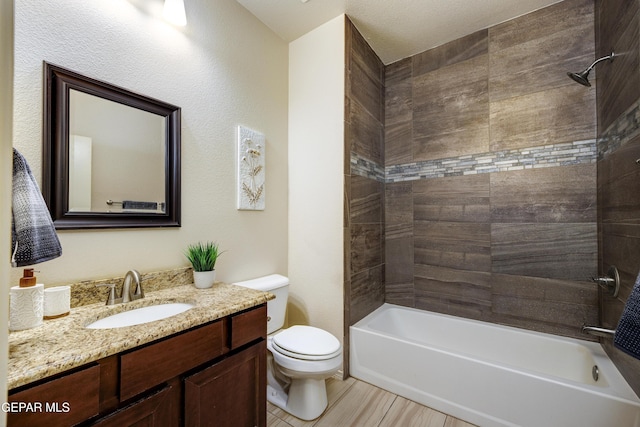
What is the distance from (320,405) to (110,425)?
113cm

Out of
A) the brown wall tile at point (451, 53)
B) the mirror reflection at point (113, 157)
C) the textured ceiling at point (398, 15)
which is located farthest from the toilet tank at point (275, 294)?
the brown wall tile at point (451, 53)

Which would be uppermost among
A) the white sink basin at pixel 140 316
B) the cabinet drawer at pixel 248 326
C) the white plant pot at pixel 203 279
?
the white plant pot at pixel 203 279

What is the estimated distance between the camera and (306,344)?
157 centimetres

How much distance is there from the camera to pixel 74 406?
0.73 meters

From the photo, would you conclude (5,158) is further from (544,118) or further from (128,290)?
(544,118)

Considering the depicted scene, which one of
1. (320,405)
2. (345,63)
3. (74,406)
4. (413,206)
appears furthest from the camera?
(413,206)

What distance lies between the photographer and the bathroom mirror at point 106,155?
111 cm

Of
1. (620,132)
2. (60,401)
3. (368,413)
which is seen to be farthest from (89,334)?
(620,132)

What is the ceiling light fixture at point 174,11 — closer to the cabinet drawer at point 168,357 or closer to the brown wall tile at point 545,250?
the cabinet drawer at point 168,357

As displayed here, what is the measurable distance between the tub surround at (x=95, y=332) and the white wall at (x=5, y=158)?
364 millimetres

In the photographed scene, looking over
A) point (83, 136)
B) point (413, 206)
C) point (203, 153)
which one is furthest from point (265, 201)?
point (413, 206)

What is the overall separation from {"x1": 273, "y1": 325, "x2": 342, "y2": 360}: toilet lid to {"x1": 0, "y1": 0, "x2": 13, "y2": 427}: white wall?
1234 mm

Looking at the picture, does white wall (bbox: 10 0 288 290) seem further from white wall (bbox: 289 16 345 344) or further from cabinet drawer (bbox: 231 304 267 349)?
cabinet drawer (bbox: 231 304 267 349)

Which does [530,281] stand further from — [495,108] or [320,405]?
[320,405]
